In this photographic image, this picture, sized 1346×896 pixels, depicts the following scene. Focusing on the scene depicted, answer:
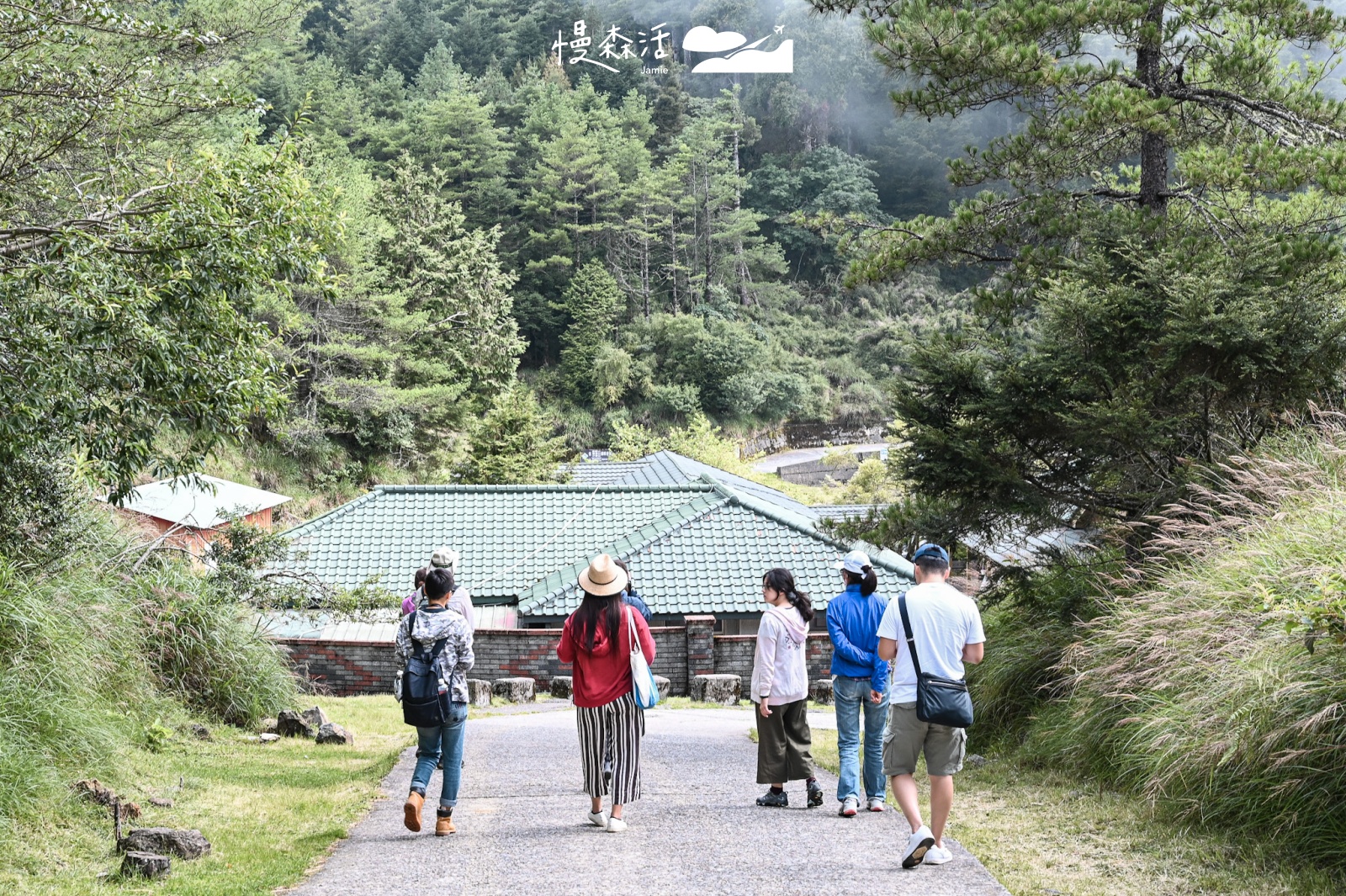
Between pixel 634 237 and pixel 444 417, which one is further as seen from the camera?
pixel 634 237

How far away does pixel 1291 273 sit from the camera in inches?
423

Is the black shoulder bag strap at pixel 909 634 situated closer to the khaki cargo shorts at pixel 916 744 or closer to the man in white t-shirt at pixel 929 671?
the man in white t-shirt at pixel 929 671

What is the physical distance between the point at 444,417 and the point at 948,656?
42599mm

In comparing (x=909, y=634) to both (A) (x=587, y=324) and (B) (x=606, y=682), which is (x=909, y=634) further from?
(A) (x=587, y=324)

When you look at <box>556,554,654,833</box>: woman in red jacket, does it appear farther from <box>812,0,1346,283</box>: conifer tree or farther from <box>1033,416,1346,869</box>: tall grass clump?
<box>812,0,1346,283</box>: conifer tree

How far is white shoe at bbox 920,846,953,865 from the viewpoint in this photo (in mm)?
6133

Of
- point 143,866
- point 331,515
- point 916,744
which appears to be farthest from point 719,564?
point 143,866

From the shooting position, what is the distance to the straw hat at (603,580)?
23.4ft

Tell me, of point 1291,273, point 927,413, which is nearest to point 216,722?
point 927,413

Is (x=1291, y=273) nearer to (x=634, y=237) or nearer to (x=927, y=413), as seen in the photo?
(x=927, y=413)

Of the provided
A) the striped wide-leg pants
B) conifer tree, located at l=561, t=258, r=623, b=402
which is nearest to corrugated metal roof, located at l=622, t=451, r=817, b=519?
the striped wide-leg pants

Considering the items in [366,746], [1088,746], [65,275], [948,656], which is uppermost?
[65,275]

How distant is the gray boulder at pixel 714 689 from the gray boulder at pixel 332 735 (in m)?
7.52

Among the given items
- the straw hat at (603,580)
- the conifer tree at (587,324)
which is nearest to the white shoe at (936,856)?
the straw hat at (603,580)
